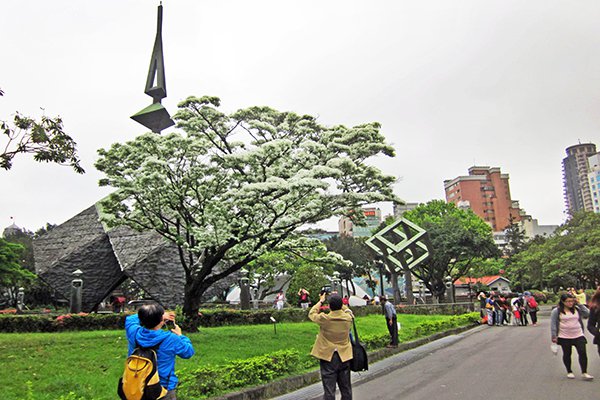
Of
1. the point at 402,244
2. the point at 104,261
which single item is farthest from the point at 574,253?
the point at 104,261

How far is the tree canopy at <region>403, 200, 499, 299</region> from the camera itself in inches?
1613

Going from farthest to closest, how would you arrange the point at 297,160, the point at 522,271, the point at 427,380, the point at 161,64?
1. the point at 522,271
2. the point at 161,64
3. the point at 297,160
4. the point at 427,380

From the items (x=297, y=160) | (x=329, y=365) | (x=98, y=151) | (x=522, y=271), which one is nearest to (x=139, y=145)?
(x=98, y=151)

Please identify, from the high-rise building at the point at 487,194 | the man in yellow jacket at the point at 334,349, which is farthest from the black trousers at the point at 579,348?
the high-rise building at the point at 487,194

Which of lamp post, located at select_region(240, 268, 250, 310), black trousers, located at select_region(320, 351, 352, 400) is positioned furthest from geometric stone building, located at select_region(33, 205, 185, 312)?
black trousers, located at select_region(320, 351, 352, 400)

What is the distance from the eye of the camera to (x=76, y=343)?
11.6 m

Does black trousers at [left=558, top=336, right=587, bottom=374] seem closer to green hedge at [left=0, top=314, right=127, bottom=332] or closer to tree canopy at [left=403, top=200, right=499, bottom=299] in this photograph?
green hedge at [left=0, top=314, right=127, bottom=332]

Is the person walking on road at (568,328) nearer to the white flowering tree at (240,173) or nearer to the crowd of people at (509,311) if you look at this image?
the white flowering tree at (240,173)

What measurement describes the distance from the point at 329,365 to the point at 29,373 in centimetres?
555

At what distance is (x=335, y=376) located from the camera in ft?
20.9

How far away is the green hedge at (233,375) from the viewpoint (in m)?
7.51

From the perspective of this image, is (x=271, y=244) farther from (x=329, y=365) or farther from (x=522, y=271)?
(x=522, y=271)

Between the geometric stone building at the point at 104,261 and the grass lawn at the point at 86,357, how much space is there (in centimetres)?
884

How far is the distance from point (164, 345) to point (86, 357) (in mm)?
6840
